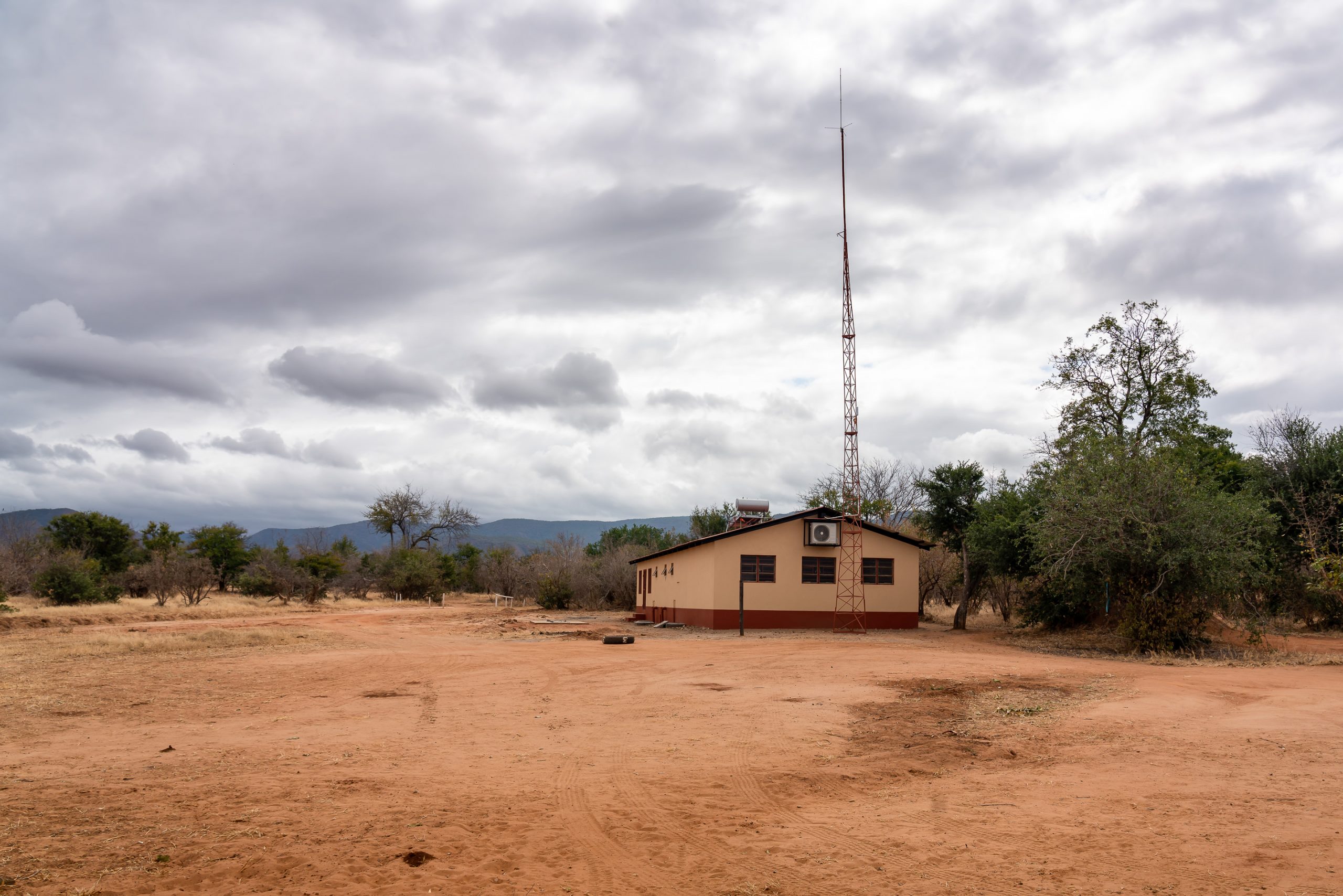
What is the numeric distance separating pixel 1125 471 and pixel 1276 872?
17157mm

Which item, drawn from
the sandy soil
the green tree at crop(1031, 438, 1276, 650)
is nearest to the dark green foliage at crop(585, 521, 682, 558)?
the green tree at crop(1031, 438, 1276, 650)

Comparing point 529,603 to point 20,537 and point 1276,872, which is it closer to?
point 20,537

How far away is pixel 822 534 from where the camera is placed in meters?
29.3

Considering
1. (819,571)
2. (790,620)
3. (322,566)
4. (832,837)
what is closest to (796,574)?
(819,571)

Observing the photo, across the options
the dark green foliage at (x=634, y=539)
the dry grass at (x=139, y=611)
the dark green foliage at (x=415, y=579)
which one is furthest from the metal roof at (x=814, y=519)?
the dark green foliage at (x=415, y=579)

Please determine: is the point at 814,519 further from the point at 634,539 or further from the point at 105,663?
→ the point at 634,539

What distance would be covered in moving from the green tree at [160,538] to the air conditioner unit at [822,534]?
1604 inches

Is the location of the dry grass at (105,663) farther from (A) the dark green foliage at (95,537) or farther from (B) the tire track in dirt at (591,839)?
(A) the dark green foliage at (95,537)

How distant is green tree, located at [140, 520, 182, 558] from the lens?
51.9 m

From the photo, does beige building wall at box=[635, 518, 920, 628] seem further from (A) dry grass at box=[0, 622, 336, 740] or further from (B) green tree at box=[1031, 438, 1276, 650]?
(A) dry grass at box=[0, 622, 336, 740]

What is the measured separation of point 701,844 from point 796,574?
23673 millimetres

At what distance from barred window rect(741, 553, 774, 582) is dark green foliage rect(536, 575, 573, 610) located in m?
19.0

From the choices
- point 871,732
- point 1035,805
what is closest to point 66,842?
point 1035,805

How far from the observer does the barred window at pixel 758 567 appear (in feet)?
97.4
